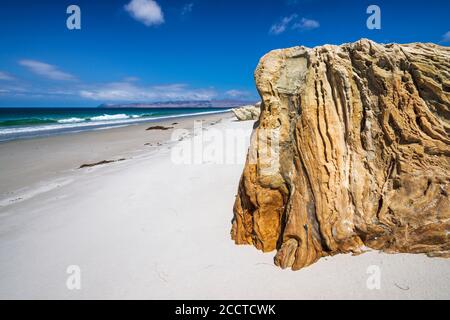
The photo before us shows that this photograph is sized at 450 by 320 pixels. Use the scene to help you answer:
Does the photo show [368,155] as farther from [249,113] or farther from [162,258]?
[249,113]

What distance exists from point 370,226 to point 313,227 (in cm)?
68

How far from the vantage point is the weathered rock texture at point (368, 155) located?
3164 millimetres

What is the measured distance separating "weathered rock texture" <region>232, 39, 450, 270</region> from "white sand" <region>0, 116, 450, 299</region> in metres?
0.30

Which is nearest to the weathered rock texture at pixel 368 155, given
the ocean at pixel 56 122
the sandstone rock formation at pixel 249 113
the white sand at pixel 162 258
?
the white sand at pixel 162 258

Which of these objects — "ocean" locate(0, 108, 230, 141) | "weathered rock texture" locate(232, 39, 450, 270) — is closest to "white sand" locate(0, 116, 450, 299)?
"weathered rock texture" locate(232, 39, 450, 270)

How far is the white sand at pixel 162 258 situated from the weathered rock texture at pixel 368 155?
1.00 ft

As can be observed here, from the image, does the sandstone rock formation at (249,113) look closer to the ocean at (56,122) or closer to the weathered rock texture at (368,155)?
the ocean at (56,122)

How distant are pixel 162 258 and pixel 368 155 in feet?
10.8

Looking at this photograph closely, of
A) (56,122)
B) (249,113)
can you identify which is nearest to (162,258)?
(249,113)

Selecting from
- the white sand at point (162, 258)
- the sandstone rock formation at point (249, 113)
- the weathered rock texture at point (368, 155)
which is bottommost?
the white sand at point (162, 258)

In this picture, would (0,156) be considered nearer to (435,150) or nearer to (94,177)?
(94,177)

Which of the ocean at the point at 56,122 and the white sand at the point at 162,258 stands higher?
the ocean at the point at 56,122
